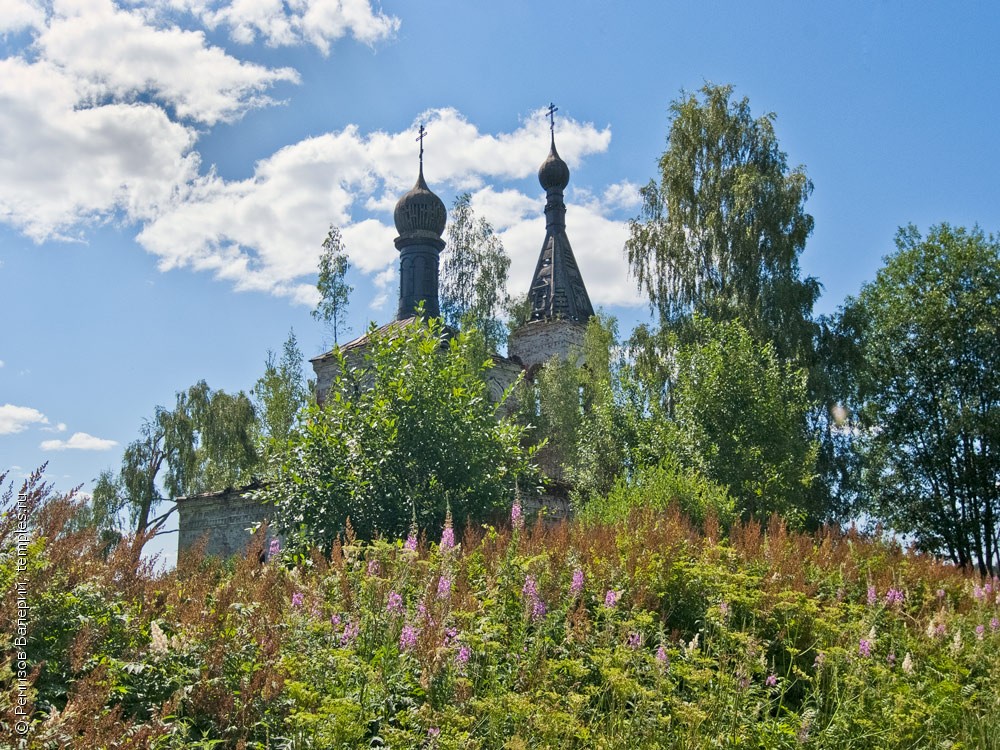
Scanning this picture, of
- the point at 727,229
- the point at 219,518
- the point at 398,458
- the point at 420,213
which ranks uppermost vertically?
the point at 420,213

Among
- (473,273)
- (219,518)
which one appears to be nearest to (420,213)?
(473,273)

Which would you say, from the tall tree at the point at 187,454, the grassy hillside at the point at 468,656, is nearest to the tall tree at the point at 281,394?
the tall tree at the point at 187,454

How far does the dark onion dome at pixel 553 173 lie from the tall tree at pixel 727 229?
1355cm

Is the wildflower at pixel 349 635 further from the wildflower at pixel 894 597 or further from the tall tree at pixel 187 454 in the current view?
the tall tree at pixel 187 454

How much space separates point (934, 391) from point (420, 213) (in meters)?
18.8

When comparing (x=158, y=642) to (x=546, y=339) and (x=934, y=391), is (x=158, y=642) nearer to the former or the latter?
(x=934, y=391)

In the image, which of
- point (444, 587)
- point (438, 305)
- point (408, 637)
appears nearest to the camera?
point (408, 637)

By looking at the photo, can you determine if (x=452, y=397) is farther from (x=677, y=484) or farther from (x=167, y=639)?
(x=167, y=639)

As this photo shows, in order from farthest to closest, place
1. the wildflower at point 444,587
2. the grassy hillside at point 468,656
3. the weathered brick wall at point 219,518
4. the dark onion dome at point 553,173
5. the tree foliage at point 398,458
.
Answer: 1. the dark onion dome at point 553,173
2. the weathered brick wall at point 219,518
3. the tree foliage at point 398,458
4. the wildflower at point 444,587
5. the grassy hillside at point 468,656

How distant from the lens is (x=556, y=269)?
125 ft

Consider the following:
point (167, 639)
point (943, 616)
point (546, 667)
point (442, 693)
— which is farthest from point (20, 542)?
point (943, 616)

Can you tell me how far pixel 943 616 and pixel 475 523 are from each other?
687 centimetres

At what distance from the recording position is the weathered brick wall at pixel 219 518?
23062 millimetres

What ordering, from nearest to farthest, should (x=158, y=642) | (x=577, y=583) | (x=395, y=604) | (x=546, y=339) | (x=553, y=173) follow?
(x=158, y=642) < (x=395, y=604) < (x=577, y=583) < (x=546, y=339) < (x=553, y=173)
